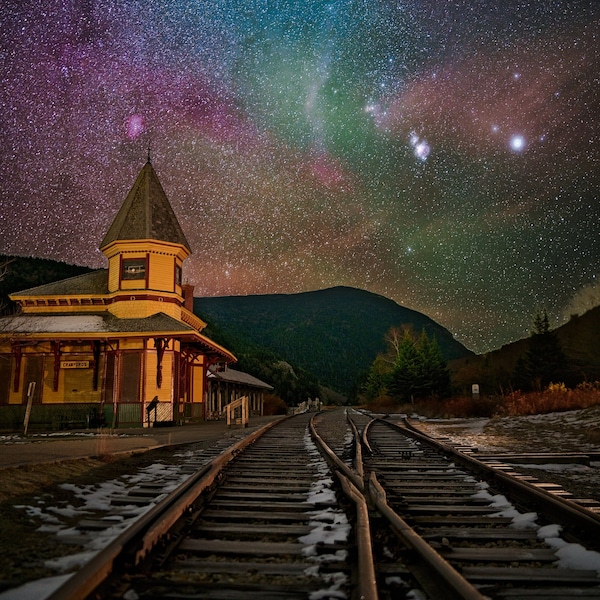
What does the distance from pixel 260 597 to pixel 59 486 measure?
4690mm

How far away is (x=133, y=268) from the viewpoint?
2786 cm

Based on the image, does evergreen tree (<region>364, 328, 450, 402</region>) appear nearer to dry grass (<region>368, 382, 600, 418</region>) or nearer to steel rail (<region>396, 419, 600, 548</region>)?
dry grass (<region>368, 382, 600, 418</region>)

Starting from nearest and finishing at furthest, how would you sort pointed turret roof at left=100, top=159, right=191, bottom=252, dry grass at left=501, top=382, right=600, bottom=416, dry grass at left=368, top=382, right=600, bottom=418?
dry grass at left=501, top=382, right=600, bottom=416 → dry grass at left=368, top=382, right=600, bottom=418 → pointed turret roof at left=100, top=159, right=191, bottom=252

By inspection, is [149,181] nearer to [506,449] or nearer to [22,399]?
[22,399]

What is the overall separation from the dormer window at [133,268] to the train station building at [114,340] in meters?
0.05

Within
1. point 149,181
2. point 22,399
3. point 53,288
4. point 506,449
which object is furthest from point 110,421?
point 506,449

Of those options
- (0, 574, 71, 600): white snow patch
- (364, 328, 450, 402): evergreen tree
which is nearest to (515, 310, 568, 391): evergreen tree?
(364, 328, 450, 402): evergreen tree

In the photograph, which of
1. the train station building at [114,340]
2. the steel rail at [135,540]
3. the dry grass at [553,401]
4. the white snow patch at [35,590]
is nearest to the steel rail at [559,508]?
the steel rail at [135,540]

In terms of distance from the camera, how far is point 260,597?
10.3ft

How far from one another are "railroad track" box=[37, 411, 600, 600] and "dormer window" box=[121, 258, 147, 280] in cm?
2167

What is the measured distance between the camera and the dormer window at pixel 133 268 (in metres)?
27.8

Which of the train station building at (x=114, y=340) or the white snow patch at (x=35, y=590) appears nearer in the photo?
the white snow patch at (x=35, y=590)

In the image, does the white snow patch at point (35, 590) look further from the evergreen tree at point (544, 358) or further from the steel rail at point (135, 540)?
the evergreen tree at point (544, 358)

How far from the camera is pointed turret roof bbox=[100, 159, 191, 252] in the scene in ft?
92.2
